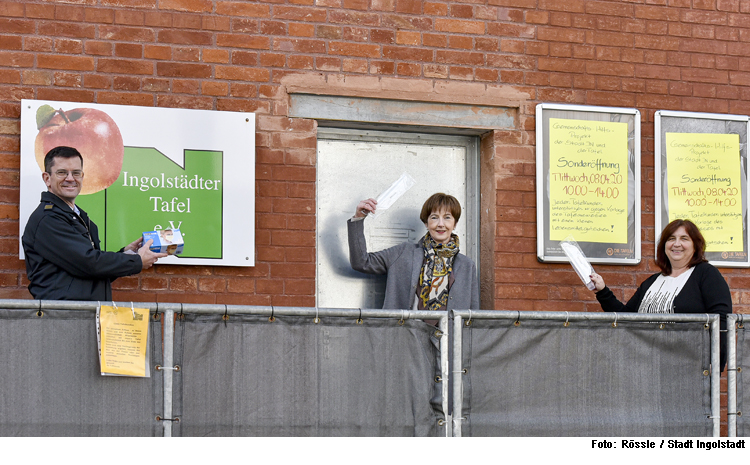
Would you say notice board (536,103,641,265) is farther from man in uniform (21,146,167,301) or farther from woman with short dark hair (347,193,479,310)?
man in uniform (21,146,167,301)

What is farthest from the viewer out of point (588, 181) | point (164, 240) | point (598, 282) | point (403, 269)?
point (588, 181)

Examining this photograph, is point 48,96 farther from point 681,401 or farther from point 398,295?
point 681,401

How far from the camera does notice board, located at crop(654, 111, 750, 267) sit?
679 cm

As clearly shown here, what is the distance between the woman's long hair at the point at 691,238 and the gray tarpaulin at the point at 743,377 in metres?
0.91

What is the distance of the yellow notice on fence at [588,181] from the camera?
6.61 meters

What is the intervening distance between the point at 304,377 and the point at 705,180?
12.6ft

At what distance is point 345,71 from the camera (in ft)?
20.9

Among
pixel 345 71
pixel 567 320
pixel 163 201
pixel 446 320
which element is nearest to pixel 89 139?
pixel 163 201

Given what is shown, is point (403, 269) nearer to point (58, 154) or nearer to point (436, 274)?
point (436, 274)

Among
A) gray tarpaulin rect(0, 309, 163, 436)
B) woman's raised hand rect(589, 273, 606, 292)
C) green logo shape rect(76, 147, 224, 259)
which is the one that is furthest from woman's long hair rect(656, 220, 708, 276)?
gray tarpaulin rect(0, 309, 163, 436)

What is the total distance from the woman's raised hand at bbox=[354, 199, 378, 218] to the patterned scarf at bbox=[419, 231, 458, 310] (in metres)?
0.44

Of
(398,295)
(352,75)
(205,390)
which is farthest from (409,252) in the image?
(205,390)

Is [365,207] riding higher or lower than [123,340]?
higher

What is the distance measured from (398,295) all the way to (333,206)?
33.7 inches
